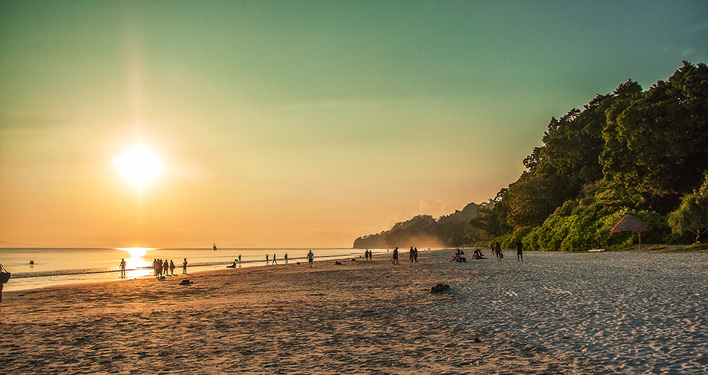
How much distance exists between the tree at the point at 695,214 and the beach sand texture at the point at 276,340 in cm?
3024

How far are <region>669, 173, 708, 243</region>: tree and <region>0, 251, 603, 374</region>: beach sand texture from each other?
3024cm

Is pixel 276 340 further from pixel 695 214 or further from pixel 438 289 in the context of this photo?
pixel 695 214

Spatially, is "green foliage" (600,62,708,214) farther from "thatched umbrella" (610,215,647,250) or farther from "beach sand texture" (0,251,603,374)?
"beach sand texture" (0,251,603,374)

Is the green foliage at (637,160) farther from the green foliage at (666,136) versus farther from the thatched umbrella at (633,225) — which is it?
the thatched umbrella at (633,225)

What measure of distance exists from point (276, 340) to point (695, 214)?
39505 mm

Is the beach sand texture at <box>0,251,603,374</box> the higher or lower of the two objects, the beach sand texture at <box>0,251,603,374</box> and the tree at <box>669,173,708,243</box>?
the lower

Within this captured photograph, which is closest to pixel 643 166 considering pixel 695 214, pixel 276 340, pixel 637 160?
pixel 637 160

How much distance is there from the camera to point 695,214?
1460 inches

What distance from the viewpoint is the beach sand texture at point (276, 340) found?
8.58 metres

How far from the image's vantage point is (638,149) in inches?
1670

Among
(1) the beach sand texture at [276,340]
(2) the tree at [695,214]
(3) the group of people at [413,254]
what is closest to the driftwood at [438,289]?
(1) the beach sand texture at [276,340]

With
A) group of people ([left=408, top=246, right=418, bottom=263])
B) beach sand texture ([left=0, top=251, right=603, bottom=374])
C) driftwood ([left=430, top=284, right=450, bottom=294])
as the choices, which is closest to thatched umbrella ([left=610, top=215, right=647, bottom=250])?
group of people ([left=408, top=246, right=418, bottom=263])

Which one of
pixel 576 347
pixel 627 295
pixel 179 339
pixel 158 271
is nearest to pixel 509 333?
pixel 576 347

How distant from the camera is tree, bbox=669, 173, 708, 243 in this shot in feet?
120
